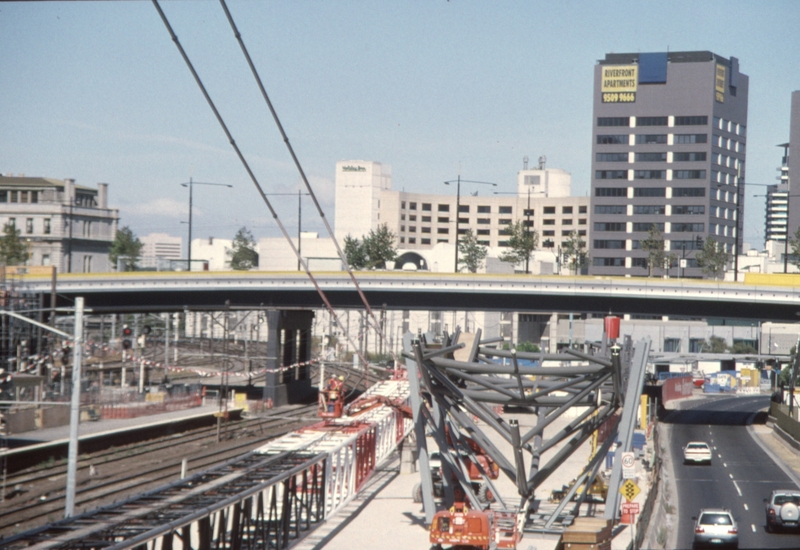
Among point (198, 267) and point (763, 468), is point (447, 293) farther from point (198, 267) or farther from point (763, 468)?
point (198, 267)

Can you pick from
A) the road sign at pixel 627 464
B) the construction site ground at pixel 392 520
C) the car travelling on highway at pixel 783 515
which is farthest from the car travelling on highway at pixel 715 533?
the car travelling on highway at pixel 783 515

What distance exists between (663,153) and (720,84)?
45.8 feet

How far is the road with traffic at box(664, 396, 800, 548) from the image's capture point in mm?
32031

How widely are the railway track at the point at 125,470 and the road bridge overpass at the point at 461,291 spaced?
1426 centimetres

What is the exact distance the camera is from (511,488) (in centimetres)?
3759

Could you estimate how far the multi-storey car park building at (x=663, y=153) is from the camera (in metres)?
156

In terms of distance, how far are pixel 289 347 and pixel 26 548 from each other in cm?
5421

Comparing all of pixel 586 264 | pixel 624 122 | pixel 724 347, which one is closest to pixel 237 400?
pixel 724 347

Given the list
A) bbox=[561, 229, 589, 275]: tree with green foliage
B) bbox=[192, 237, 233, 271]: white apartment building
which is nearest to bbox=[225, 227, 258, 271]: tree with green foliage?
bbox=[192, 237, 233, 271]: white apartment building

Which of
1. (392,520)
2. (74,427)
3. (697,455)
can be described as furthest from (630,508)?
(697,455)

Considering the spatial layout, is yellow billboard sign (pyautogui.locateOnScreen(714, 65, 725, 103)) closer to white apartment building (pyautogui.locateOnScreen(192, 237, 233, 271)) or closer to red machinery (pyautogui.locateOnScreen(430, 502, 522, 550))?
white apartment building (pyautogui.locateOnScreen(192, 237, 233, 271))

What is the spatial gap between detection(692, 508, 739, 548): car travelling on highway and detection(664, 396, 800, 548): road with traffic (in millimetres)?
714

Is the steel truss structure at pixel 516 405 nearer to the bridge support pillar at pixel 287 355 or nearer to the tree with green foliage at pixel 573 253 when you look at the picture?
the bridge support pillar at pixel 287 355

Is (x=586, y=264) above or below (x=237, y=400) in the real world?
above
